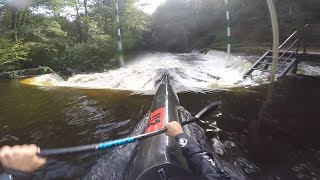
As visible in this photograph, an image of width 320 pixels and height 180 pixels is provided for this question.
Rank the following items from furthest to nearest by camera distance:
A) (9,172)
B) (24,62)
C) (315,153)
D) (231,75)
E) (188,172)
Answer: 1. (24,62)
2. (231,75)
3. (315,153)
4. (188,172)
5. (9,172)

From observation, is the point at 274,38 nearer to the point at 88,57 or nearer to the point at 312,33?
the point at 312,33

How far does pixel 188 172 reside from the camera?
238 centimetres

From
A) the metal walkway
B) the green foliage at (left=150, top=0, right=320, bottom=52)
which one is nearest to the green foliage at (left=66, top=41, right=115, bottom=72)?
the green foliage at (left=150, top=0, right=320, bottom=52)

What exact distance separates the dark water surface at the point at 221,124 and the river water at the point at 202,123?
1cm

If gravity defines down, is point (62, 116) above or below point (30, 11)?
below

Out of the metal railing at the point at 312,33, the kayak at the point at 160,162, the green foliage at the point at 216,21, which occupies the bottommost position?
the kayak at the point at 160,162

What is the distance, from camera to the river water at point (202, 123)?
3.78 m

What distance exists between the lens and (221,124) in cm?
516

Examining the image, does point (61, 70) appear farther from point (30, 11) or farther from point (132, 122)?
point (132, 122)

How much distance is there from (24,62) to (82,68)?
10.1 feet

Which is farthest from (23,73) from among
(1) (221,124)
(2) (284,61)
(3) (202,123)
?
(1) (221,124)

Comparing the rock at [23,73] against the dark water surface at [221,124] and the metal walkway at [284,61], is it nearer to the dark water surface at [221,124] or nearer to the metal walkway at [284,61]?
the dark water surface at [221,124]

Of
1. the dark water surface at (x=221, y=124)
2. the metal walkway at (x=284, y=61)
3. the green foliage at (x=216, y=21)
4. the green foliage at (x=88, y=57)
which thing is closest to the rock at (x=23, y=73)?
the green foliage at (x=88, y=57)

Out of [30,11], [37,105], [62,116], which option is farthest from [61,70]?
[62,116]
